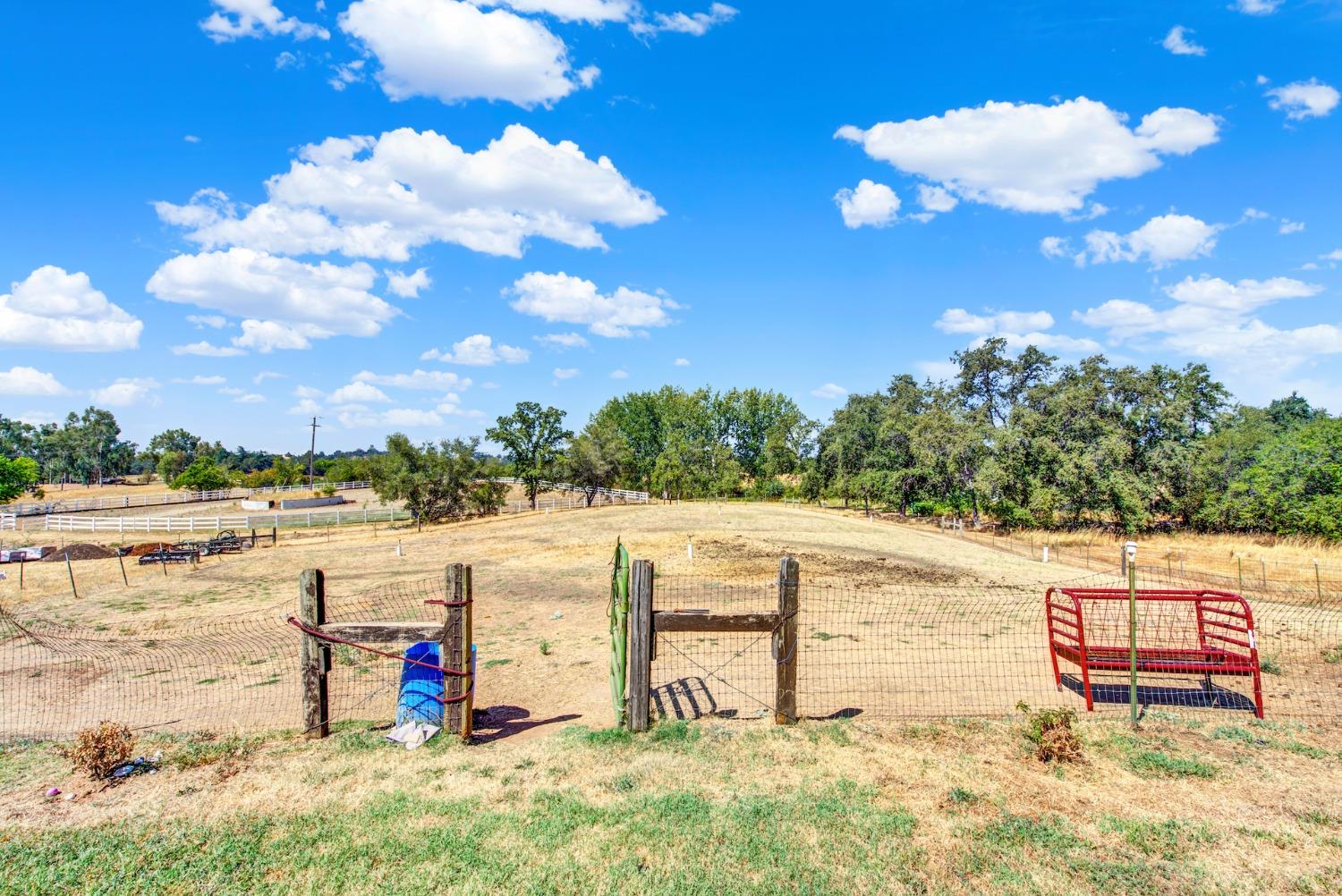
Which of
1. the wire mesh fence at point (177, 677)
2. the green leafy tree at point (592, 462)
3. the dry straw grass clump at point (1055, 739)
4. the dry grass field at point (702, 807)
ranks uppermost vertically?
the green leafy tree at point (592, 462)

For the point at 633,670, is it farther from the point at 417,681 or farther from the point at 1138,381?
the point at 1138,381

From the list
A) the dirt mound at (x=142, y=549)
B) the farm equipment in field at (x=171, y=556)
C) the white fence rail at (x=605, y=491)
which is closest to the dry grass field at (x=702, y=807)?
the farm equipment in field at (x=171, y=556)

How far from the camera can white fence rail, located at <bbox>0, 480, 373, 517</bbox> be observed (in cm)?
5544

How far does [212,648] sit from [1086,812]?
45.8 feet

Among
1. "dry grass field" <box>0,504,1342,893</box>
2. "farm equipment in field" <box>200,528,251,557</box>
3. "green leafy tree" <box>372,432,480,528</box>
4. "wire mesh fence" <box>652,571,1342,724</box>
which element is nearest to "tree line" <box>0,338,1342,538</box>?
"green leafy tree" <box>372,432,480,528</box>

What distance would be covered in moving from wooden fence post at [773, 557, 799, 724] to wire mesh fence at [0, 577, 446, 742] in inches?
195

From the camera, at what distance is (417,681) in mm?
7098

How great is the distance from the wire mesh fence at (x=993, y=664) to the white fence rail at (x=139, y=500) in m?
56.8

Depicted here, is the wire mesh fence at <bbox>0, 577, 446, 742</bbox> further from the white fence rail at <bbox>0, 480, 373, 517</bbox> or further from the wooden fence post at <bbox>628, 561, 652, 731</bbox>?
the white fence rail at <bbox>0, 480, 373, 517</bbox>

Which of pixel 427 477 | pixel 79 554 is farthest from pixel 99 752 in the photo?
pixel 427 477

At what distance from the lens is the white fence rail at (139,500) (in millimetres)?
55438

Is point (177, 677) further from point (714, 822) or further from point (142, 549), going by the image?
point (142, 549)

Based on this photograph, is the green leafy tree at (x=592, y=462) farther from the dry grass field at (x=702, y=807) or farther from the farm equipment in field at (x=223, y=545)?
the dry grass field at (x=702, y=807)

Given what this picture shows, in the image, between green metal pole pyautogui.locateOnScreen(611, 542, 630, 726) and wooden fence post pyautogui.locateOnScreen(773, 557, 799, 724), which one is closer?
wooden fence post pyautogui.locateOnScreen(773, 557, 799, 724)
